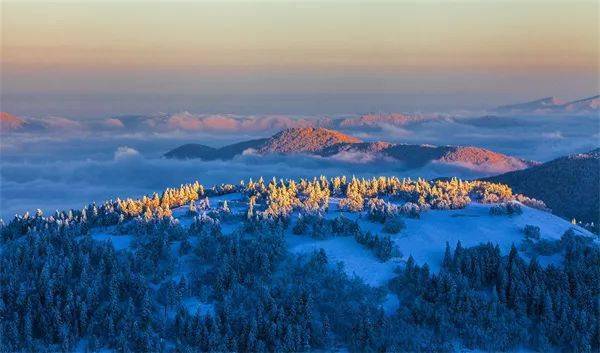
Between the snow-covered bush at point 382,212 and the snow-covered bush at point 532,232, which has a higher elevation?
the snow-covered bush at point 382,212

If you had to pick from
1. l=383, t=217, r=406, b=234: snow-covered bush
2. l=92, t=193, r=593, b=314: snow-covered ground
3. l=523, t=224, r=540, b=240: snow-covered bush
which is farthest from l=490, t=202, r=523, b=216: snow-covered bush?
l=383, t=217, r=406, b=234: snow-covered bush

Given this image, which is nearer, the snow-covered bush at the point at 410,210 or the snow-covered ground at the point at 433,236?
the snow-covered ground at the point at 433,236

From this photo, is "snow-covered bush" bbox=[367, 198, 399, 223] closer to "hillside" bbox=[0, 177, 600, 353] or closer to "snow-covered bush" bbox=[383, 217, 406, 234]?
"hillside" bbox=[0, 177, 600, 353]

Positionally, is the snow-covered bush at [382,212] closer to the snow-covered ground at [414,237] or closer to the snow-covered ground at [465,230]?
the snow-covered ground at [414,237]

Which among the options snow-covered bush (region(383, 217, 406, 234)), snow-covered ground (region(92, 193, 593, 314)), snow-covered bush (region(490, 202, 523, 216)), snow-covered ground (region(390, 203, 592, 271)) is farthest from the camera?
snow-covered bush (region(490, 202, 523, 216))

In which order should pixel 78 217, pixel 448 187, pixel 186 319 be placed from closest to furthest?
1. pixel 186 319
2. pixel 78 217
3. pixel 448 187

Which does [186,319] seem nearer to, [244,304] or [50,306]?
[244,304]

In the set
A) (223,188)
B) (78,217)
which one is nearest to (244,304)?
(78,217)

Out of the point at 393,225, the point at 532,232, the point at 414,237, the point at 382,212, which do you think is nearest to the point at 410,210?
the point at 382,212

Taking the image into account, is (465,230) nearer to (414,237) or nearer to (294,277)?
(414,237)

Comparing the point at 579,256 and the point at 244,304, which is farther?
the point at 579,256

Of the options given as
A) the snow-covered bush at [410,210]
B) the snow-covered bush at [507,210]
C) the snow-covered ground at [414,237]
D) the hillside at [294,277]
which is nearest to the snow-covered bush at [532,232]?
the hillside at [294,277]
